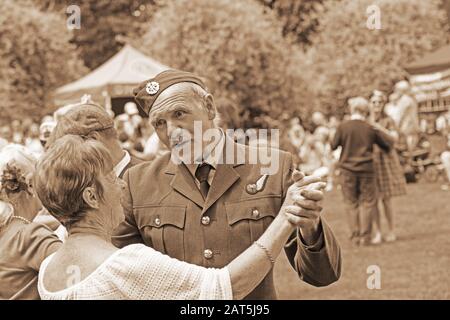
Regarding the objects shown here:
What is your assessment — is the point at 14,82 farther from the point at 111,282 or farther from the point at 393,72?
the point at 111,282

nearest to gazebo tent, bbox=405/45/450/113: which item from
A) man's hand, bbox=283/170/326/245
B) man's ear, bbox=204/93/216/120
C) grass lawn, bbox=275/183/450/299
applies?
grass lawn, bbox=275/183/450/299

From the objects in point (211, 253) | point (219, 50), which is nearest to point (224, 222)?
point (211, 253)

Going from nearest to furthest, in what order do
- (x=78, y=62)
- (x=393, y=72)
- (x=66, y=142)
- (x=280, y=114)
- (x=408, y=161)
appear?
(x=66, y=142), (x=408, y=161), (x=393, y=72), (x=280, y=114), (x=78, y=62)

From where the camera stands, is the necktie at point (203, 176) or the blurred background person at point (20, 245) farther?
the blurred background person at point (20, 245)

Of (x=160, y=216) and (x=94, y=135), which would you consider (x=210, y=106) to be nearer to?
(x=160, y=216)

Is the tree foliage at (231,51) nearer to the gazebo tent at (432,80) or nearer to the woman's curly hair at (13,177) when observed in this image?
the gazebo tent at (432,80)

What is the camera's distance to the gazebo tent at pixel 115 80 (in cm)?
2041

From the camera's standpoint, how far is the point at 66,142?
8.90 ft

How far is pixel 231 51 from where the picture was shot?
27.7 m

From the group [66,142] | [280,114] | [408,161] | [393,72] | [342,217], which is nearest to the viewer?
[66,142]

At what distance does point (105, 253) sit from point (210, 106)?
38.0 inches

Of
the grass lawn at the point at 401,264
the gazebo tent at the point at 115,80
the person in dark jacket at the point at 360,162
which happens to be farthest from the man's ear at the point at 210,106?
the gazebo tent at the point at 115,80

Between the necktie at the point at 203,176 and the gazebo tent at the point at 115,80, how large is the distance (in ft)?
55.3

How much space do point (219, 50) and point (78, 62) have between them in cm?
720
